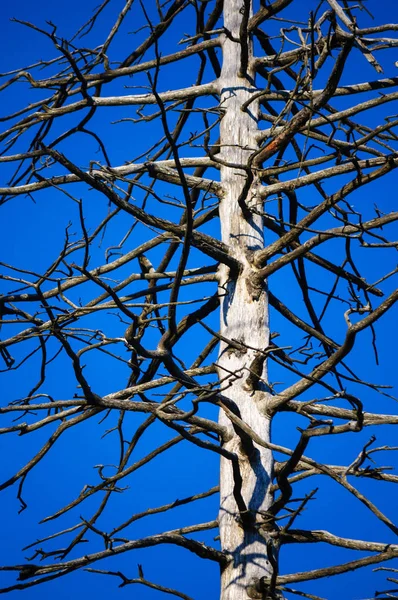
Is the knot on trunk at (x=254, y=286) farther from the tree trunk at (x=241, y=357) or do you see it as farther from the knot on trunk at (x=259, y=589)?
the knot on trunk at (x=259, y=589)

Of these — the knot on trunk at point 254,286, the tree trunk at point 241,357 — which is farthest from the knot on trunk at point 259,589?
the knot on trunk at point 254,286

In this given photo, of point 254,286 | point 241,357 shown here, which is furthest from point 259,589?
point 254,286

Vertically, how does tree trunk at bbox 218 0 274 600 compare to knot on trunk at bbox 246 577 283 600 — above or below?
above

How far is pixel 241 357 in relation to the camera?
3572 millimetres

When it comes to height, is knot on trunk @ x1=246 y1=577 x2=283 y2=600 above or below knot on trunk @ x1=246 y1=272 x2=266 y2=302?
below

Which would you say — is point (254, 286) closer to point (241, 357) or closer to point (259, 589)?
point (241, 357)

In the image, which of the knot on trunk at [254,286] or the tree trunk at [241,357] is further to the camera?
the knot on trunk at [254,286]

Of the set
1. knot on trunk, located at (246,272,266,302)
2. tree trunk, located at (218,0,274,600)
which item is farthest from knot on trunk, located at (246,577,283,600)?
knot on trunk, located at (246,272,266,302)

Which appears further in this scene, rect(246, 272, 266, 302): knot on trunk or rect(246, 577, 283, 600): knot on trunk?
rect(246, 272, 266, 302): knot on trunk

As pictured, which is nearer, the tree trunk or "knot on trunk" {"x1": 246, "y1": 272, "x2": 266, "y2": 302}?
the tree trunk

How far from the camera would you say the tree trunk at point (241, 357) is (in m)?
3.20

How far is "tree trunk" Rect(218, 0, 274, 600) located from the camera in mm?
3197

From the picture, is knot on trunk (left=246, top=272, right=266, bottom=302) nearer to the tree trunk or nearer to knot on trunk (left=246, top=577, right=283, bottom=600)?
the tree trunk

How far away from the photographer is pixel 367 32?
140 inches
